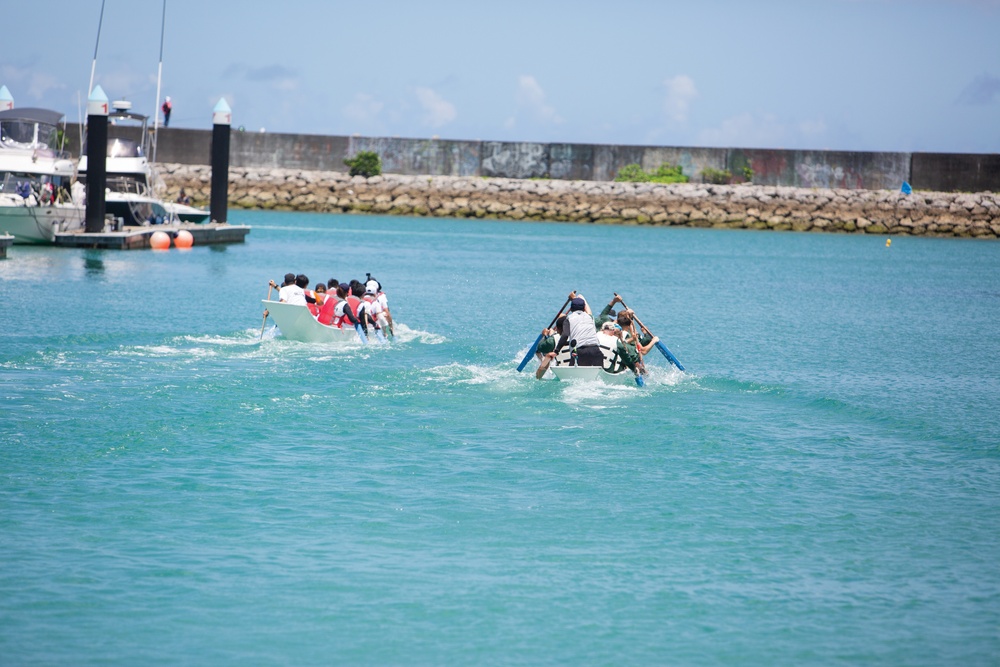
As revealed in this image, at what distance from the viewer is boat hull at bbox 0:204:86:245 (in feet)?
135

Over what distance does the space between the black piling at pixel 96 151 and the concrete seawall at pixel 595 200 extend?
1510 inches

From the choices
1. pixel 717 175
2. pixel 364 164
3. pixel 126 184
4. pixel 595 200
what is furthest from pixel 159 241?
pixel 717 175

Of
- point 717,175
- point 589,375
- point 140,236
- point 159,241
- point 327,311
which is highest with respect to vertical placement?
point 717,175

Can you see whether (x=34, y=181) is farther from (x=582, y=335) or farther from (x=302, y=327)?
(x=582, y=335)

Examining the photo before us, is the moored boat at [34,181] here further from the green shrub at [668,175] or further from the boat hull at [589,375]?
the green shrub at [668,175]

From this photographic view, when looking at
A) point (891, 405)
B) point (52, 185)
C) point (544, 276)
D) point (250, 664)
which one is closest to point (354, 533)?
point (250, 664)

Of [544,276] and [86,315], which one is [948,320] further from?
[86,315]

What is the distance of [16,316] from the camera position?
2402 cm

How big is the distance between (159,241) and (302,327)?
87.4ft

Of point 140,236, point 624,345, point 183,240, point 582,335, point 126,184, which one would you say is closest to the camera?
point 582,335

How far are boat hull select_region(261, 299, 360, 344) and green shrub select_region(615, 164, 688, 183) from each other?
66147mm

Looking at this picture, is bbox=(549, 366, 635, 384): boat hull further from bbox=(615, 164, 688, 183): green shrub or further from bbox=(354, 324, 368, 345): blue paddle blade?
bbox=(615, 164, 688, 183): green shrub

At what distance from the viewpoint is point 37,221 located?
4159 cm

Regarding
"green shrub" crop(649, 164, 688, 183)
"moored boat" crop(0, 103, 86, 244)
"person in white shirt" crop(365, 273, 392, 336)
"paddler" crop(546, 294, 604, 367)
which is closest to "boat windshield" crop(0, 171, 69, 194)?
"moored boat" crop(0, 103, 86, 244)
